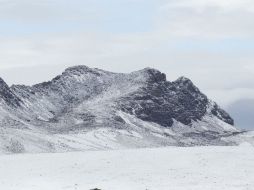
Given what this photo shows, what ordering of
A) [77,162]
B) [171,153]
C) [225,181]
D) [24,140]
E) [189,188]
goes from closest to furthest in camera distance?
[189,188], [225,181], [77,162], [171,153], [24,140]

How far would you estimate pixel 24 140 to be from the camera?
534 feet

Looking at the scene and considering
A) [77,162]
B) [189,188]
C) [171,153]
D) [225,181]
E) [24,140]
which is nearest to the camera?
[189,188]

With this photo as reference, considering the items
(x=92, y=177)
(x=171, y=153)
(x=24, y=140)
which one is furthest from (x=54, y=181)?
(x=24, y=140)

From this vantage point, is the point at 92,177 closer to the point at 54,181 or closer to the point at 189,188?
the point at 54,181

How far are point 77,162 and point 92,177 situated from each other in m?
5.71

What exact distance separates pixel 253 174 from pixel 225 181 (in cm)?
335

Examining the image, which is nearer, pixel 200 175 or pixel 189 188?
pixel 189 188

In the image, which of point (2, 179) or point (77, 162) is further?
point (77, 162)

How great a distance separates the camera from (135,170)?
48.5m

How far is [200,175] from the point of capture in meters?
46.5

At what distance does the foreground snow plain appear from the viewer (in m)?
43.3

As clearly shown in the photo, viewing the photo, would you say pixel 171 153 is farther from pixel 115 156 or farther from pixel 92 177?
pixel 92 177

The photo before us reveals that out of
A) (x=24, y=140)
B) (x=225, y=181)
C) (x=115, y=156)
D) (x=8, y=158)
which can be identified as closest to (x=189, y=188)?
(x=225, y=181)

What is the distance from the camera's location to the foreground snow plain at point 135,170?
43.3m
